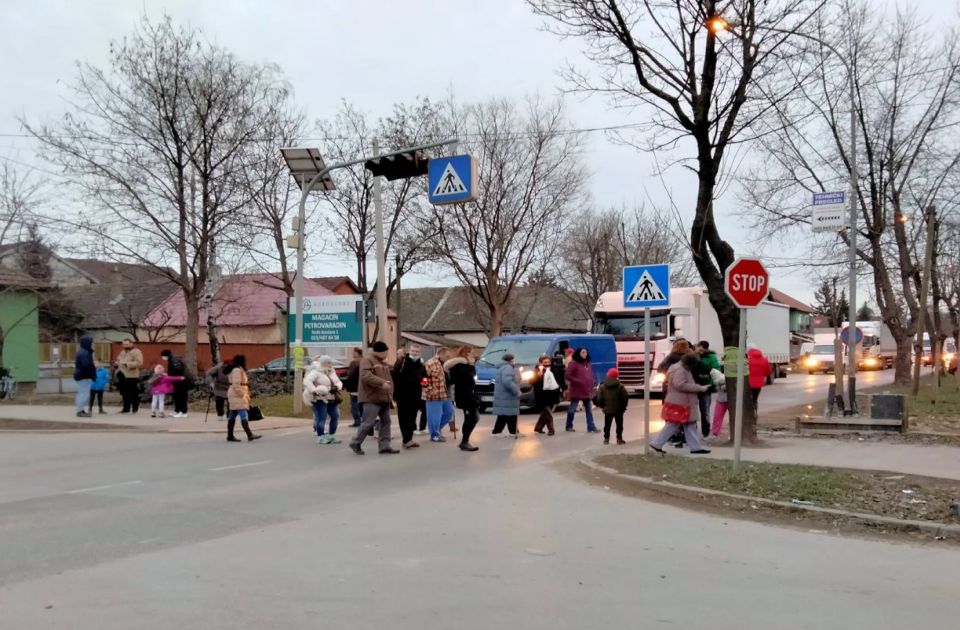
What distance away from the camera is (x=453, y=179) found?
674 inches

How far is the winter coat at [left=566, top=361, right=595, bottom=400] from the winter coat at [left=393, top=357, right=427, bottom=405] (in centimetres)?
400

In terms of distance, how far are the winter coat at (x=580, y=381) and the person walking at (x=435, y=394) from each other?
2832mm

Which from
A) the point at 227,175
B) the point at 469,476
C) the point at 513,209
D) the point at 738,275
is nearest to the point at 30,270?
the point at 227,175

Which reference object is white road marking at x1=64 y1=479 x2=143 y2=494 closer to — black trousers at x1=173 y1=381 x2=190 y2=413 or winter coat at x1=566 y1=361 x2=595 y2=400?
winter coat at x1=566 y1=361 x2=595 y2=400

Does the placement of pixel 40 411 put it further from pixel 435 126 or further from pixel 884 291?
pixel 884 291

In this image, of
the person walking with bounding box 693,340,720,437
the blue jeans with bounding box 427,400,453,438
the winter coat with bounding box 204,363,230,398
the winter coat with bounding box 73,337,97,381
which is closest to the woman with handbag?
the person walking with bounding box 693,340,720,437

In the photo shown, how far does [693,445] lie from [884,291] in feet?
53.8

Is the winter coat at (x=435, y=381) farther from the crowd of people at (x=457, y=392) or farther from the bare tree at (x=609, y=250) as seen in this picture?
the bare tree at (x=609, y=250)

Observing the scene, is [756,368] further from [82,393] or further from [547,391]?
[82,393]

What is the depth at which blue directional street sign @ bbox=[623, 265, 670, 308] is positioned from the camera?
1167 centimetres

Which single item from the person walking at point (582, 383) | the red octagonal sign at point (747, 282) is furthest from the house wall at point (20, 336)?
the red octagonal sign at point (747, 282)

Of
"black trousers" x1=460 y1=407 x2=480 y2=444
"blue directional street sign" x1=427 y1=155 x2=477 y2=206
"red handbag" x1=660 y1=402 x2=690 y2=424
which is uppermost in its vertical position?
"blue directional street sign" x1=427 y1=155 x2=477 y2=206

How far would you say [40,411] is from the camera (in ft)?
63.9

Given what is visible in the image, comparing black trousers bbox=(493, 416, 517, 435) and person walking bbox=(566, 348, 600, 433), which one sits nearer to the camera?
black trousers bbox=(493, 416, 517, 435)
